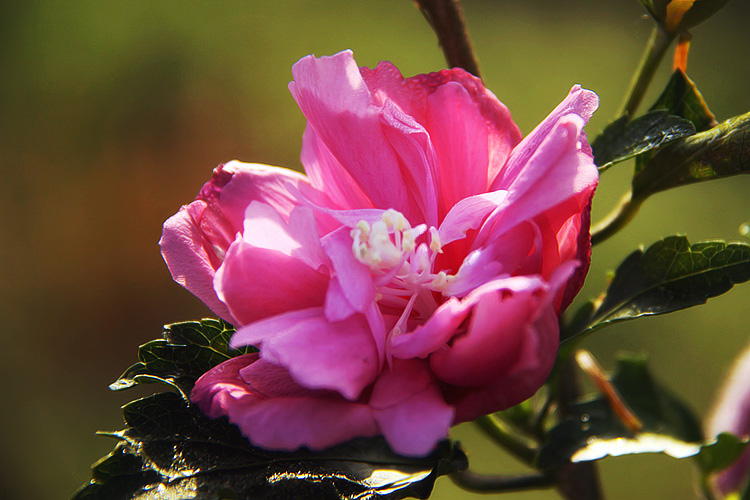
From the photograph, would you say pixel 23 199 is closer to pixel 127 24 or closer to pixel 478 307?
pixel 127 24

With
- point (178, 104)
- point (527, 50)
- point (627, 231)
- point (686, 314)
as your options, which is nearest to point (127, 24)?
point (178, 104)

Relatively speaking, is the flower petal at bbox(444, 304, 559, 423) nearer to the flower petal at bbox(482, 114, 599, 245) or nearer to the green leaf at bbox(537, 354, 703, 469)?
the flower petal at bbox(482, 114, 599, 245)

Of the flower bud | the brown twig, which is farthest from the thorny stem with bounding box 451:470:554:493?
the flower bud

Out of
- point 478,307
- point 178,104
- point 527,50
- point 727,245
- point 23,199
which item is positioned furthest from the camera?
point 527,50

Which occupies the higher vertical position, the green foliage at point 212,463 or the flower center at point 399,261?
the flower center at point 399,261

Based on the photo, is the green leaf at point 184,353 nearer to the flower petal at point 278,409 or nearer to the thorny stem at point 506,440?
the flower petal at point 278,409

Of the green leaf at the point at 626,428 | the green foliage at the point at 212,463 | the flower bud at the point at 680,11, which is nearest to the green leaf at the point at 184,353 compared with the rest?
the green foliage at the point at 212,463
